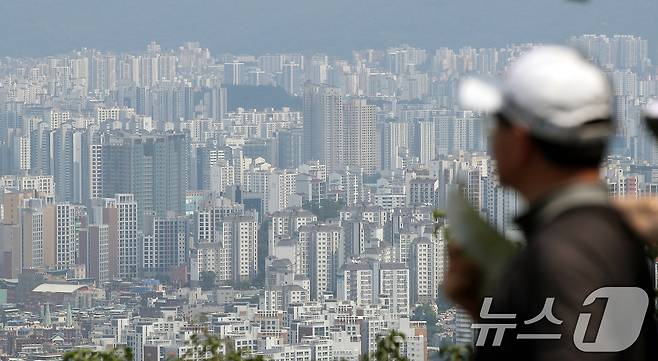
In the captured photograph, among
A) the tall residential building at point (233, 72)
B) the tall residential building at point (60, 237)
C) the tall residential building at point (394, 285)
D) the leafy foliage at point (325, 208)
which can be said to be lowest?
the tall residential building at point (394, 285)

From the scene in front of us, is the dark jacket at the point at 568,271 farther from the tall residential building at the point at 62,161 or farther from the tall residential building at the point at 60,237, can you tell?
the tall residential building at the point at 62,161

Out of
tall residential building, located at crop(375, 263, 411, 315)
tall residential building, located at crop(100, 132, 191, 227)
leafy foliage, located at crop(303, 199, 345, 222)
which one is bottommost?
tall residential building, located at crop(375, 263, 411, 315)

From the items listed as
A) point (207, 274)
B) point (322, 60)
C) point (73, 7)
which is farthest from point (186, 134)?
point (73, 7)

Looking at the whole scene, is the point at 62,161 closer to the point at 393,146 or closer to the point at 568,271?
the point at 393,146

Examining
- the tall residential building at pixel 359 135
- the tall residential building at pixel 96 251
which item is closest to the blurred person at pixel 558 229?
the tall residential building at pixel 96 251

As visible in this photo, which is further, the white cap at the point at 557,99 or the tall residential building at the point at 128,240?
the tall residential building at the point at 128,240

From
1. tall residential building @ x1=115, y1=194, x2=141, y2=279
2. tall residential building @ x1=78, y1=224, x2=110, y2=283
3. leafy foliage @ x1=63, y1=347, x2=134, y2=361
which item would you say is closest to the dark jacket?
leafy foliage @ x1=63, y1=347, x2=134, y2=361

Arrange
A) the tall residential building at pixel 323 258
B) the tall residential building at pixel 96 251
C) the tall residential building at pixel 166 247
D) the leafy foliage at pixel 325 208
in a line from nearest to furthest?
the tall residential building at pixel 323 258, the tall residential building at pixel 96 251, the tall residential building at pixel 166 247, the leafy foliage at pixel 325 208

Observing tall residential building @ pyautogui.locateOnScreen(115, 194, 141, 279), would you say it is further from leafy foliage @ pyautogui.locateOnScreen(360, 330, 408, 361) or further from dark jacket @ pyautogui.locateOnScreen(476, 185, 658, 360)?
dark jacket @ pyautogui.locateOnScreen(476, 185, 658, 360)
